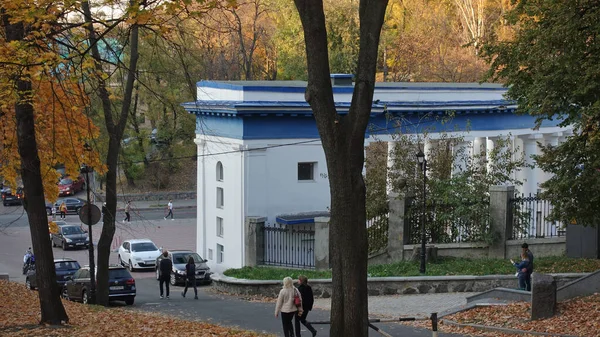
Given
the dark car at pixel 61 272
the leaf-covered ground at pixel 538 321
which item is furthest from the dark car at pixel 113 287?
the leaf-covered ground at pixel 538 321

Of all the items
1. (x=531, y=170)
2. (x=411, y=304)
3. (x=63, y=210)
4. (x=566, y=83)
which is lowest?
(x=411, y=304)

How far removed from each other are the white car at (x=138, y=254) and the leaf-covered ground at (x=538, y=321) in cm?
2532

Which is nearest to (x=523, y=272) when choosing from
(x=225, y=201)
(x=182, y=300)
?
(x=182, y=300)

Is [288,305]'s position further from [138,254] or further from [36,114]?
[138,254]

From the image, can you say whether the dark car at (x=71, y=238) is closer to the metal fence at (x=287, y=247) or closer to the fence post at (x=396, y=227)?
the metal fence at (x=287, y=247)

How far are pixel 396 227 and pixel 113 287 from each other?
9.78 metres

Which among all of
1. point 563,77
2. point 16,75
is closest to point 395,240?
point 563,77

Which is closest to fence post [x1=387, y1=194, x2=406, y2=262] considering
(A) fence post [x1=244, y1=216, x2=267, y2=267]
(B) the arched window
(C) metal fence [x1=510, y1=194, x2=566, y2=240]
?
(C) metal fence [x1=510, y1=194, x2=566, y2=240]

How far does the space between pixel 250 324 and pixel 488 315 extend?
5.76 m

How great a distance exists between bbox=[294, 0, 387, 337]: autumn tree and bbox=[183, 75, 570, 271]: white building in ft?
72.9

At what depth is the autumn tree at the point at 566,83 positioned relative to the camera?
18.3 meters

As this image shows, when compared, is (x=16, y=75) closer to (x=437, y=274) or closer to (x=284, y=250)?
(x=437, y=274)

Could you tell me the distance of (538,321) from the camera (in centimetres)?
1733

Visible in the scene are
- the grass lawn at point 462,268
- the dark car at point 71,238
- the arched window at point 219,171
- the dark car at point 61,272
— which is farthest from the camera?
the dark car at point 71,238
